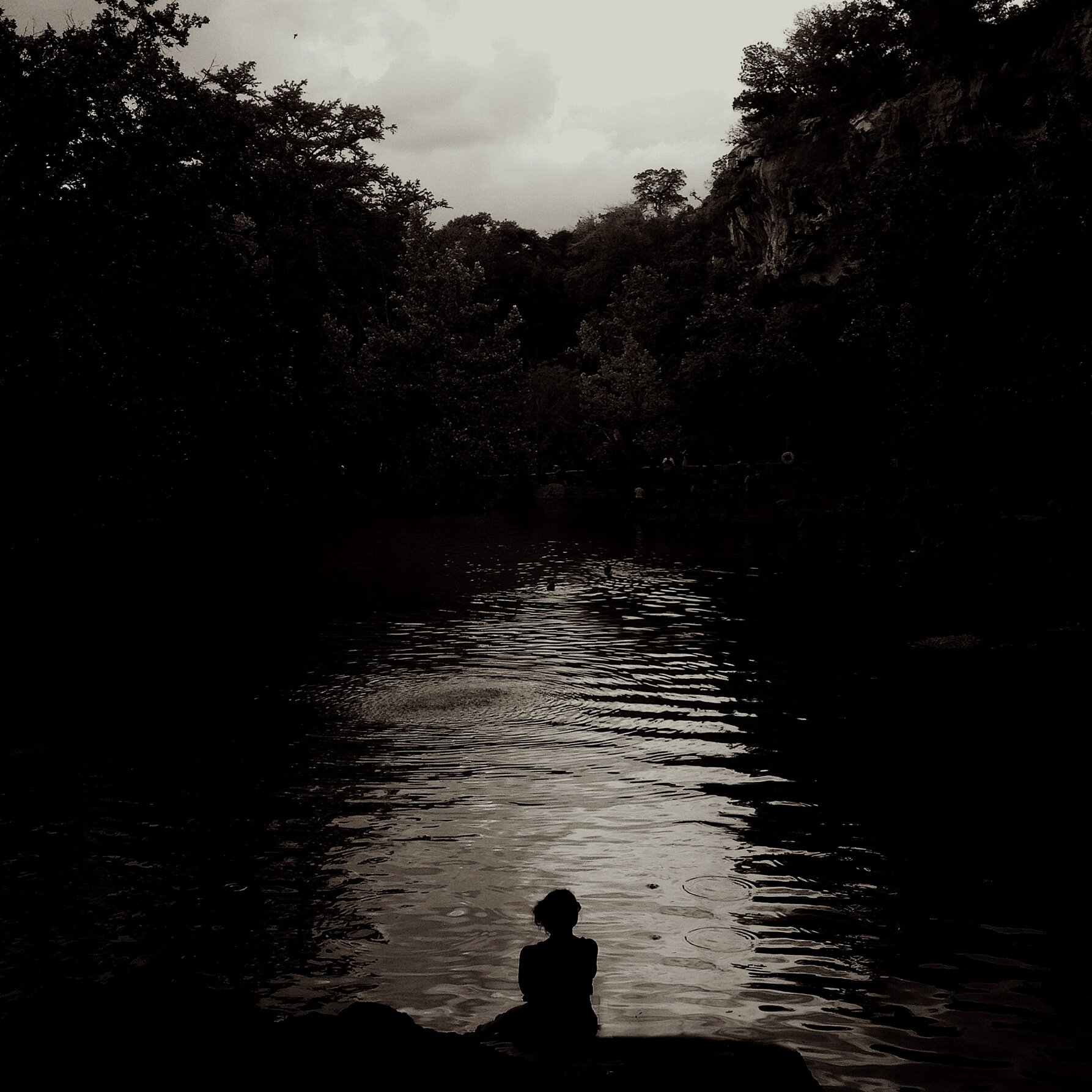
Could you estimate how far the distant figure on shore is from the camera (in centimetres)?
581

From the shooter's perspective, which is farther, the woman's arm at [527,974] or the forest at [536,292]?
the forest at [536,292]

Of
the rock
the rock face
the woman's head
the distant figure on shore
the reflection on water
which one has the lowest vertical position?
the reflection on water

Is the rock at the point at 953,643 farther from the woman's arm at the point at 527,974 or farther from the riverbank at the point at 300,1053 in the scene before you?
the riverbank at the point at 300,1053

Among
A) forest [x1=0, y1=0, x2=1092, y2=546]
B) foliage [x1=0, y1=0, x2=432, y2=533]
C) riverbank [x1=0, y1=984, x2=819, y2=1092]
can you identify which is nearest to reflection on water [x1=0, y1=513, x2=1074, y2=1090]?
riverbank [x1=0, y1=984, x2=819, y2=1092]

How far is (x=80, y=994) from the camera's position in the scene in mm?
5332

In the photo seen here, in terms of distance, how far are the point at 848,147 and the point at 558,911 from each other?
186 feet

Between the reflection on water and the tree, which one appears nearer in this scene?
the reflection on water

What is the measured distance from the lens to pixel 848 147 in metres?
55.7

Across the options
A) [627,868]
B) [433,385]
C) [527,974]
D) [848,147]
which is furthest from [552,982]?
[848,147]

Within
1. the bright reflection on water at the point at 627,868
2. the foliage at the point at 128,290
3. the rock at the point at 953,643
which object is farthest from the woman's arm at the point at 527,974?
the foliage at the point at 128,290

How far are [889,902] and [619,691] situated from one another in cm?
805

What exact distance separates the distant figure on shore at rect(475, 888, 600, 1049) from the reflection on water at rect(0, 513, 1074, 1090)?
60 centimetres

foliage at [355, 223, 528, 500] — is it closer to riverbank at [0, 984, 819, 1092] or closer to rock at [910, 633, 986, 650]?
rock at [910, 633, 986, 650]

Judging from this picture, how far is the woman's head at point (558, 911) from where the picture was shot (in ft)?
19.1
